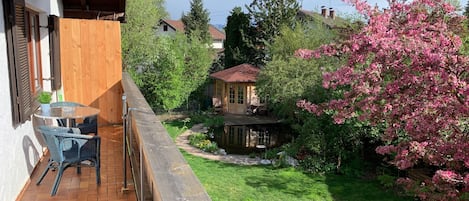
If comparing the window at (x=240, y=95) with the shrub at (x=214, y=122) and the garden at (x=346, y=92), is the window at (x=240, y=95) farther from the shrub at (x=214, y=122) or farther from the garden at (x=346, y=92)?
the shrub at (x=214, y=122)

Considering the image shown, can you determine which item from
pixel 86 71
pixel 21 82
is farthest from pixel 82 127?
pixel 86 71

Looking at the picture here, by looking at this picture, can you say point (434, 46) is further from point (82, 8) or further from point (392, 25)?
point (82, 8)

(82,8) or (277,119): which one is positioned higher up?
(82,8)

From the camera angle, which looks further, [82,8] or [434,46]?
[82,8]

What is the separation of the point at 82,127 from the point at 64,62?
160 centimetres

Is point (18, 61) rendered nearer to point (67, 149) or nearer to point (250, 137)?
point (67, 149)

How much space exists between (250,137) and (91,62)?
33.3ft

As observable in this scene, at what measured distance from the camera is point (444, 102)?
14.0ft

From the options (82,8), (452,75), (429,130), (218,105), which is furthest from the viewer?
(218,105)

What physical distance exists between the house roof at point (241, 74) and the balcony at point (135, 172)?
1315 centimetres

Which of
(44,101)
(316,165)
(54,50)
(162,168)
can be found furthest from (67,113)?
(316,165)

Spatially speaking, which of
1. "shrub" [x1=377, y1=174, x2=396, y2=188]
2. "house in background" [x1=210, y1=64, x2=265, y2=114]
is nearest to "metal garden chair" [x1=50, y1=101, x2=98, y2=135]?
"shrub" [x1=377, y1=174, x2=396, y2=188]

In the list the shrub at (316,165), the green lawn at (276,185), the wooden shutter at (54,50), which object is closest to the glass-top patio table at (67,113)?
the wooden shutter at (54,50)

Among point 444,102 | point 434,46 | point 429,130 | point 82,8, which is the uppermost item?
point 82,8
